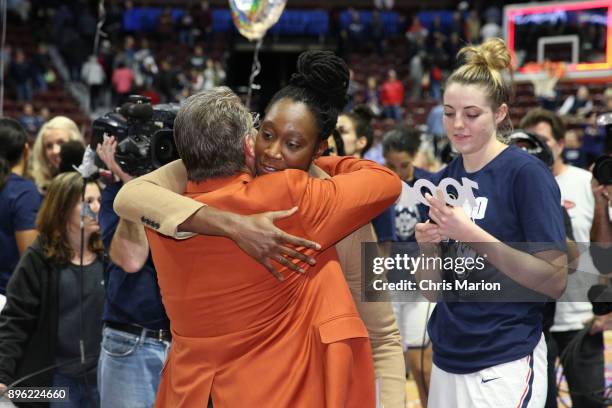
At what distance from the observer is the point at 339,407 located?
1730 millimetres

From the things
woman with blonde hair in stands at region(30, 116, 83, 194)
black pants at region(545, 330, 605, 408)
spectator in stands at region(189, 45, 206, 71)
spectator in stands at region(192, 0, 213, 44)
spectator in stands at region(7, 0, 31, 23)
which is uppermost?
spectator in stands at region(7, 0, 31, 23)

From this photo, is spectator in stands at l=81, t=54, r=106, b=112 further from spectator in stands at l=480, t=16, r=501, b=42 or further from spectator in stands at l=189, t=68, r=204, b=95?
spectator in stands at l=480, t=16, r=501, b=42

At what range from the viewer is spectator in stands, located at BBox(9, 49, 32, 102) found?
16531 mm

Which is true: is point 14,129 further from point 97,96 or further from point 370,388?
point 97,96

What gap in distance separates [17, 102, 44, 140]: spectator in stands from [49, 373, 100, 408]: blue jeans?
12.0m

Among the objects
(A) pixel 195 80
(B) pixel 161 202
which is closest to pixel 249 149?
(B) pixel 161 202

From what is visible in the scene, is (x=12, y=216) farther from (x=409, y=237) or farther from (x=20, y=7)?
(x=20, y=7)

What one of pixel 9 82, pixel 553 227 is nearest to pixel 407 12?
pixel 9 82

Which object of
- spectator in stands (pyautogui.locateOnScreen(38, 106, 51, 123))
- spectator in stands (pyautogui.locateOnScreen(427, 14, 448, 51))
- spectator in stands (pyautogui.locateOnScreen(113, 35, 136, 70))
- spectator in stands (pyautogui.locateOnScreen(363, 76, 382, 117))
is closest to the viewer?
spectator in stands (pyautogui.locateOnScreen(38, 106, 51, 123))

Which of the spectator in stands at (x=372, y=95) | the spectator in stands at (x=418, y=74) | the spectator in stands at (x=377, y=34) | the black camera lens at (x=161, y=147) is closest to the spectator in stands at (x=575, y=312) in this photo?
the black camera lens at (x=161, y=147)

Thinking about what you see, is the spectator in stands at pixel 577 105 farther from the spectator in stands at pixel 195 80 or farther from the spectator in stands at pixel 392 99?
the spectator in stands at pixel 195 80

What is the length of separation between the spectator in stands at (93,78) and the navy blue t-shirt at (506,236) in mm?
13162

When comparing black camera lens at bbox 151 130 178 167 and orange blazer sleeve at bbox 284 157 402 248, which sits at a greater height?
black camera lens at bbox 151 130 178 167

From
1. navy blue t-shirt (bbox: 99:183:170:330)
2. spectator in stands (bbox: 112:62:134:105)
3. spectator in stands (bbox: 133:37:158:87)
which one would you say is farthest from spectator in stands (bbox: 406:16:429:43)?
navy blue t-shirt (bbox: 99:183:170:330)
